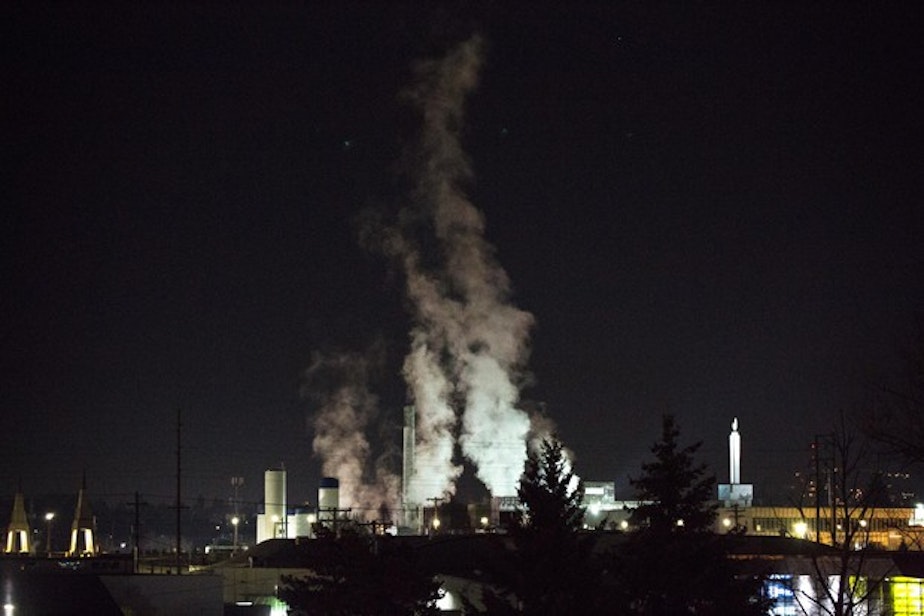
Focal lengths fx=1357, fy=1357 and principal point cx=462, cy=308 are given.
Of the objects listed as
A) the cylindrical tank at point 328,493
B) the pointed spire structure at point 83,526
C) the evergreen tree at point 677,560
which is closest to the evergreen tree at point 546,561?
the evergreen tree at point 677,560

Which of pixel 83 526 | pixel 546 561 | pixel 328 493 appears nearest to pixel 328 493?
pixel 328 493

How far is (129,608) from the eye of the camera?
5206 centimetres

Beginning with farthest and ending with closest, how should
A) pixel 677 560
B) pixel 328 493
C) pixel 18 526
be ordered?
pixel 18 526 < pixel 328 493 < pixel 677 560

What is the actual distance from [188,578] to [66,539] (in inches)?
4790

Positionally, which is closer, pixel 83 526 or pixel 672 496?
pixel 672 496

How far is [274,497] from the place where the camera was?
10106 cm

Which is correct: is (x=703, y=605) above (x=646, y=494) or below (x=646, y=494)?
below

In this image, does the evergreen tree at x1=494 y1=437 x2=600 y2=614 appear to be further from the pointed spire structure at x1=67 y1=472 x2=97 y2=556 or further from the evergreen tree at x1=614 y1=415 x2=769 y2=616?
the pointed spire structure at x1=67 y1=472 x2=97 y2=556

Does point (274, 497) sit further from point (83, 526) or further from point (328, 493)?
point (83, 526)

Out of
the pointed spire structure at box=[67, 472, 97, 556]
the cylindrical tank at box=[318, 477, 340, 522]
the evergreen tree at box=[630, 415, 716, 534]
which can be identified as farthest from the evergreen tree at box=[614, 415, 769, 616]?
the pointed spire structure at box=[67, 472, 97, 556]

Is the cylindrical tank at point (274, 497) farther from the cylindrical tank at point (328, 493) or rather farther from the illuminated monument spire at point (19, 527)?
the illuminated monument spire at point (19, 527)

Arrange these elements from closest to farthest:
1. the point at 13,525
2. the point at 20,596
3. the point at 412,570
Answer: the point at 412,570
the point at 20,596
the point at 13,525

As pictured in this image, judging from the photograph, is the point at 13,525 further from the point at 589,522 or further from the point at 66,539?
the point at 66,539

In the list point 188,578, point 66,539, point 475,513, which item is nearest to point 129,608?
point 188,578
